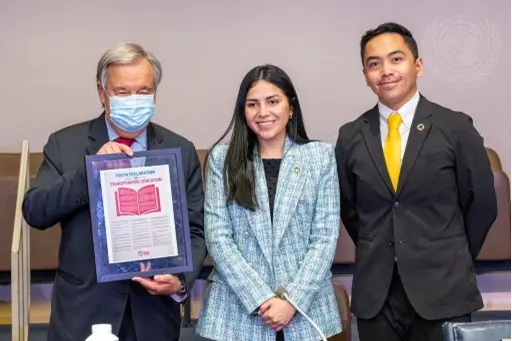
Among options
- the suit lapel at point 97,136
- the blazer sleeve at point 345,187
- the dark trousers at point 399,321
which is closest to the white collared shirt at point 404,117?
the blazer sleeve at point 345,187

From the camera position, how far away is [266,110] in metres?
2.95

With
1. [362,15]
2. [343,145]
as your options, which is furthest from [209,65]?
[343,145]

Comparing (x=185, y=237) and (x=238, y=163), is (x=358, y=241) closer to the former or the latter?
(x=238, y=163)

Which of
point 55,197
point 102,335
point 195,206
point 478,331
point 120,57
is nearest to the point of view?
point 102,335

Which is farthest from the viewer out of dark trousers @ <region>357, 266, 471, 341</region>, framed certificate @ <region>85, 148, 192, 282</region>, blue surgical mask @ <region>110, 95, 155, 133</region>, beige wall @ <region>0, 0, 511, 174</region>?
beige wall @ <region>0, 0, 511, 174</region>

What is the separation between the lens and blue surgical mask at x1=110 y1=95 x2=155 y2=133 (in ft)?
8.91

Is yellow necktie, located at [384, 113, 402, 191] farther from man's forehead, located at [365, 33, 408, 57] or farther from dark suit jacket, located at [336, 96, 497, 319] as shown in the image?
man's forehead, located at [365, 33, 408, 57]

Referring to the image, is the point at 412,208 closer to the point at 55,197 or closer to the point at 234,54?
the point at 55,197

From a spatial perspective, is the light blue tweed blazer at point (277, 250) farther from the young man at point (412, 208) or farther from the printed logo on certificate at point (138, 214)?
the printed logo on certificate at point (138, 214)

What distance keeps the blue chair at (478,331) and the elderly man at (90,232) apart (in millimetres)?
883

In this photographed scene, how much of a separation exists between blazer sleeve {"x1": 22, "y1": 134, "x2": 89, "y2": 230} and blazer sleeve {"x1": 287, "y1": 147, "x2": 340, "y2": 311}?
0.71m

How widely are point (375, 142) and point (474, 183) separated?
Result: 35cm

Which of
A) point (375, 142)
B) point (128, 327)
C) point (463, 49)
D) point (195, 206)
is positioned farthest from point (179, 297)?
point (463, 49)

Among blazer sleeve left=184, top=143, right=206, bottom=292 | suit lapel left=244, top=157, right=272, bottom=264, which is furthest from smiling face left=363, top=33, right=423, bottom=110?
blazer sleeve left=184, top=143, right=206, bottom=292
